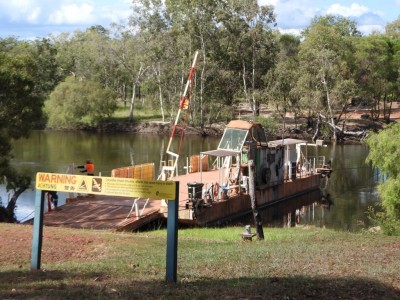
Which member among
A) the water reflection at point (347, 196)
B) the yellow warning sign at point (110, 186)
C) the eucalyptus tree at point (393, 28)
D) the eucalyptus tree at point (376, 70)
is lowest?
the water reflection at point (347, 196)

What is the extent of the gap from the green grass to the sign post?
0.43 m

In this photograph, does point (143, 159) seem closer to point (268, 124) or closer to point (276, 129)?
point (268, 124)

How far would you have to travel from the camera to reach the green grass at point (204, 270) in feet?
30.6

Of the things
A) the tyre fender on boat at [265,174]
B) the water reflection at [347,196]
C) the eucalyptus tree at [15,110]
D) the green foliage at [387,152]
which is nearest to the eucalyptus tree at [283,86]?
the water reflection at [347,196]

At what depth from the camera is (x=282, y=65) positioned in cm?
6850

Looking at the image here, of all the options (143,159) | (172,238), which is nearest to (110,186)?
(172,238)

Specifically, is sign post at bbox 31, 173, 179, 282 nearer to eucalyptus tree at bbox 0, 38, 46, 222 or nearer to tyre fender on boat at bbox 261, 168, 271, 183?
eucalyptus tree at bbox 0, 38, 46, 222

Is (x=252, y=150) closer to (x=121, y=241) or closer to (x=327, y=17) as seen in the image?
(x=121, y=241)

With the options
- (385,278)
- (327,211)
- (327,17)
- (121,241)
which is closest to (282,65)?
(327,17)

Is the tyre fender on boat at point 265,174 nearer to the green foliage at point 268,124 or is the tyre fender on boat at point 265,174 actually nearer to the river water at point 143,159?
the river water at point 143,159

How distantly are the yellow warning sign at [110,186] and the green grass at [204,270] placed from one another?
139cm

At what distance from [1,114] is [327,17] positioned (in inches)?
2958

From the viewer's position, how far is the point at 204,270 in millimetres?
11406

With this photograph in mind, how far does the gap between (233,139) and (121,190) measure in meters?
22.5
